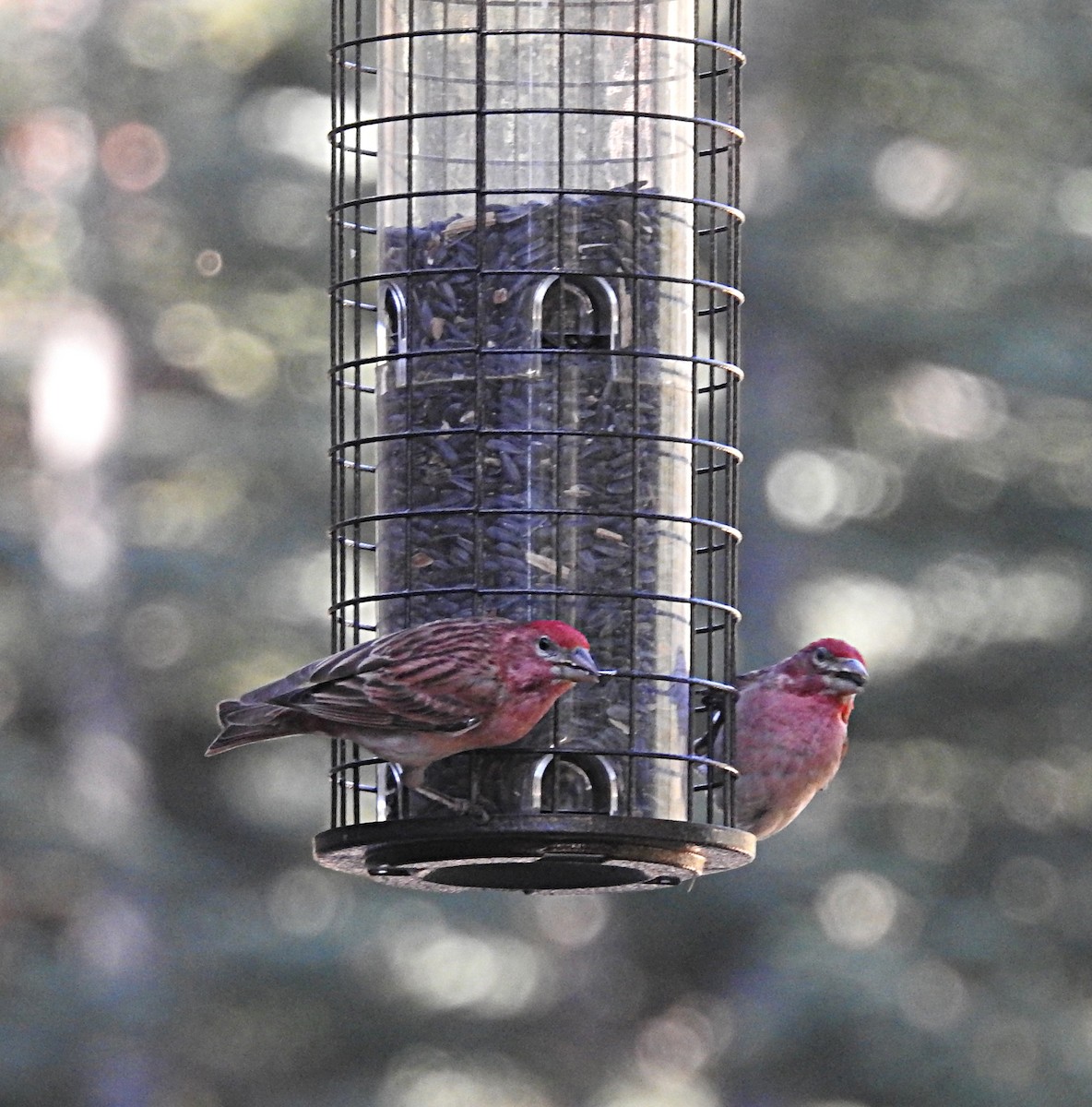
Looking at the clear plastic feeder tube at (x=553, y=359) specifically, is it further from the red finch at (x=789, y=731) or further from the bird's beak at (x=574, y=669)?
the red finch at (x=789, y=731)

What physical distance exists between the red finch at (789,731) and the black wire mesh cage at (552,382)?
1.03 ft

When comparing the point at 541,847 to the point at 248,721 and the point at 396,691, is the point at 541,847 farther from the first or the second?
the point at 248,721

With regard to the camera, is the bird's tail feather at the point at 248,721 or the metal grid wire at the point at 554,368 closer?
the bird's tail feather at the point at 248,721

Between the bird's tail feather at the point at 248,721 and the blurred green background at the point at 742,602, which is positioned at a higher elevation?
the blurred green background at the point at 742,602

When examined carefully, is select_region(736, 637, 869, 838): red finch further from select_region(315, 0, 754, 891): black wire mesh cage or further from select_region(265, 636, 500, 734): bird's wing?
select_region(265, 636, 500, 734): bird's wing

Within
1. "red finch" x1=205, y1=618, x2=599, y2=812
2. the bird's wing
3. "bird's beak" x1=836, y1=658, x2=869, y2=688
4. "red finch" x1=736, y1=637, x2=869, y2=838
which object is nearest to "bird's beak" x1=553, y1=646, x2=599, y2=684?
"red finch" x1=205, y1=618, x2=599, y2=812

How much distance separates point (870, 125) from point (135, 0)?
700cm

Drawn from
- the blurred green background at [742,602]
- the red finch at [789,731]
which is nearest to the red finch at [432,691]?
the red finch at [789,731]

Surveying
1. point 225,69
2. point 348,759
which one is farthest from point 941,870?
point 348,759

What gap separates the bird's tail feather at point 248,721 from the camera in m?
10.7

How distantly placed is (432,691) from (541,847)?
60cm

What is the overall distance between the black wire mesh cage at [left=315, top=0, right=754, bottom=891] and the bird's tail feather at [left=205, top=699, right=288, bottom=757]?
41 centimetres

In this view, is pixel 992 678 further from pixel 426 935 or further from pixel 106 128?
pixel 106 128

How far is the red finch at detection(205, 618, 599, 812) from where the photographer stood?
10211 millimetres
